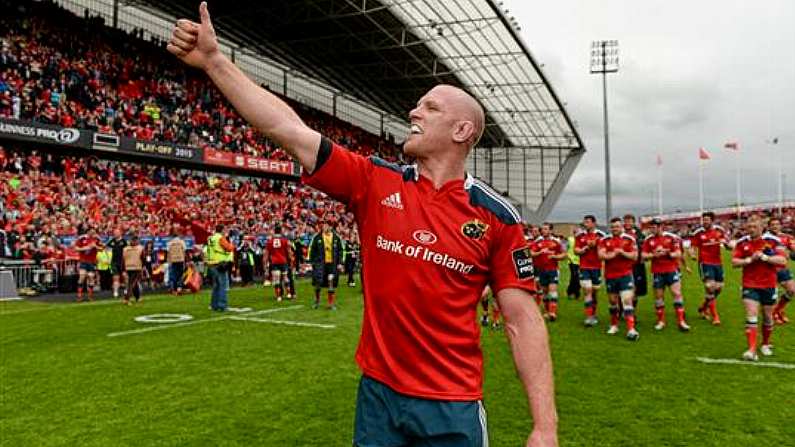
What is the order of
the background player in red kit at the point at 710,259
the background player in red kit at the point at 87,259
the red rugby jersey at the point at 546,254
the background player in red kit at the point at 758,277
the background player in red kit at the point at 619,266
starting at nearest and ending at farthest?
the background player in red kit at the point at 758,277, the background player in red kit at the point at 619,266, the background player in red kit at the point at 710,259, the red rugby jersey at the point at 546,254, the background player in red kit at the point at 87,259

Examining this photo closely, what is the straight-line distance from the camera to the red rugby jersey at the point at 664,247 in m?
10.4

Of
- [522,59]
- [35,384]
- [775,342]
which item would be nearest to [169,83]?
[522,59]

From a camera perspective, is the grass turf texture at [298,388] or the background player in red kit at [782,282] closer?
the grass turf texture at [298,388]

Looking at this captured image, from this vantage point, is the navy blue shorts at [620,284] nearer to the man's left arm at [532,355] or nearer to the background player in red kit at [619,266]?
the background player in red kit at [619,266]

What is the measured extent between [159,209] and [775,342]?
22354mm

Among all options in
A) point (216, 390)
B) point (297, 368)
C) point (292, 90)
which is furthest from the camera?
point (292, 90)

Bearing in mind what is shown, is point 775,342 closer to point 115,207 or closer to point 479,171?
point 115,207

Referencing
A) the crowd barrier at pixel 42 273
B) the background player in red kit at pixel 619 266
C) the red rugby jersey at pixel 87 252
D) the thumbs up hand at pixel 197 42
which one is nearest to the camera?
the thumbs up hand at pixel 197 42

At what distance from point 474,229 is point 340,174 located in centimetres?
55

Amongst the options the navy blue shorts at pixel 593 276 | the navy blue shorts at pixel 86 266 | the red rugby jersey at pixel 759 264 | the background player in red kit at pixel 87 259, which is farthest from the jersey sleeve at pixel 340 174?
the navy blue shorts at pixel 86 266

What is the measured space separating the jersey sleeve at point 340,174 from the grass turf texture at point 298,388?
1.69 feet

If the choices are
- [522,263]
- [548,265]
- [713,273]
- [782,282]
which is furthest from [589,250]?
[522,263]

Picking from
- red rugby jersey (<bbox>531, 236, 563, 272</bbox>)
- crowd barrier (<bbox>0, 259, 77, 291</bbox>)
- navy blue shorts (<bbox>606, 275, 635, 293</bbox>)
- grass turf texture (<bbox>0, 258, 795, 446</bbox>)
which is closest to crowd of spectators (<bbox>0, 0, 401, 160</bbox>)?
crowd barrier (<bbox>0, 259, 77, 291</bbox>)

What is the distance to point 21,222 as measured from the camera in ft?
60.0
